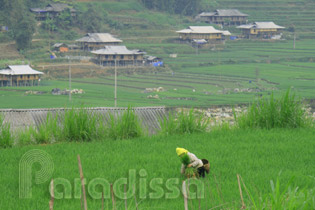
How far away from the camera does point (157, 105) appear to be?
17.5 meters

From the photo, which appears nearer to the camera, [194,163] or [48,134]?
[194,163]

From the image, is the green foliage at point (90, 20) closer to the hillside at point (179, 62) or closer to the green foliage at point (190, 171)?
the hillside at point (179, 62)

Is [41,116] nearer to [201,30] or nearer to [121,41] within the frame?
[121,41]

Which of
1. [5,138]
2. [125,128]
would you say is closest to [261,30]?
[125,128]

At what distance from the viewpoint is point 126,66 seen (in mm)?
26516

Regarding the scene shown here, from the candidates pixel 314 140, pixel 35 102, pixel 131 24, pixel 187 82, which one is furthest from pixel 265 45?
pixel 314 140

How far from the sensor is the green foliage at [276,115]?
4.45 metres

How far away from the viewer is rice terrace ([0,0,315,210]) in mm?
2660

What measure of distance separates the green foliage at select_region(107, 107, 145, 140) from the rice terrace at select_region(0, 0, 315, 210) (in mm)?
11

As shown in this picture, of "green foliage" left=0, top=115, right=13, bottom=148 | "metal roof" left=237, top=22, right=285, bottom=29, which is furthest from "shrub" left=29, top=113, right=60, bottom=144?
"metal roof" left=237, top=22, right=285, bottom=29

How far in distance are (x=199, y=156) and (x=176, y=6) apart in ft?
112

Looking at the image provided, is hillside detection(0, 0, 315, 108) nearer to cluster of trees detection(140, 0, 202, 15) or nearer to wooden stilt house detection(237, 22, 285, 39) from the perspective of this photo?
cluster of trees detection(140, 0, 202, 15)

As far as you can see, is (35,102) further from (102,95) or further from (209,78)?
(209,78)

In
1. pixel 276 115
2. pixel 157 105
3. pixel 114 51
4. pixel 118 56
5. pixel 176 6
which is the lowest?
pixel 157 105
